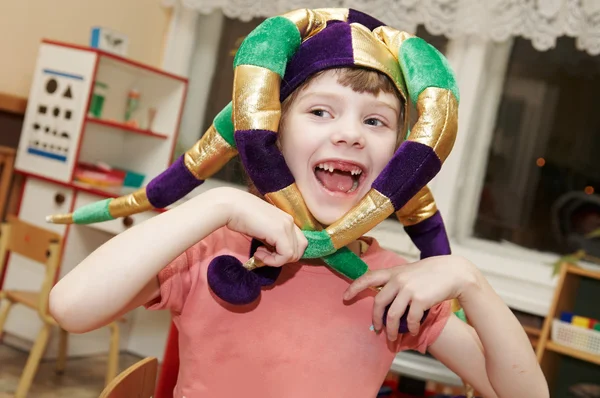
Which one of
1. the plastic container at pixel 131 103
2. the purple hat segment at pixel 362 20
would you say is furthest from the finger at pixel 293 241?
the plastic container at pixel 131 103

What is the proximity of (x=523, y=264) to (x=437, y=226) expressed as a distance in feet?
6.32

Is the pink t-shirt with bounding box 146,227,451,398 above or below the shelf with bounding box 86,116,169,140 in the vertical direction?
below

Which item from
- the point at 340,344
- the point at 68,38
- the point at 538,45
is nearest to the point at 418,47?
the point at 340,344

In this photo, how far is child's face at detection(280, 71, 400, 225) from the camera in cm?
86

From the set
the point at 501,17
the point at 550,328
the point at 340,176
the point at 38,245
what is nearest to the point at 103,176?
the point at 38,245

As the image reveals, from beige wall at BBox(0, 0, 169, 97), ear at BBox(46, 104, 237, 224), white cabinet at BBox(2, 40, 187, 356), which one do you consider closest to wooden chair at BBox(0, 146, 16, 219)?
white cabinet at BBox(2, 40, 187, 356)

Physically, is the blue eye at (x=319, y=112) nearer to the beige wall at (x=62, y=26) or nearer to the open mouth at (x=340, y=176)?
the open mouth at (x=340, y=176)

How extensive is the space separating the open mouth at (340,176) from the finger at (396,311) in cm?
16

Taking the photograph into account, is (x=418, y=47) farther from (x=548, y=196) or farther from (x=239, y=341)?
(x=548, y=196)

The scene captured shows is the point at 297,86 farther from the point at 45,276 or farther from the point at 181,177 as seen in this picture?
the point at 45,276

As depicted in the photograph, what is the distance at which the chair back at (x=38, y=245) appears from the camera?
7.61ft

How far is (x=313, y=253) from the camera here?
2.69 feet

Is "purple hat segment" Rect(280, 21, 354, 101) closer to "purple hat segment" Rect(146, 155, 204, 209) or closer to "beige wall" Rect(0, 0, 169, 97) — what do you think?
"purple hat segment" Rect(146, 155, 204, 209)

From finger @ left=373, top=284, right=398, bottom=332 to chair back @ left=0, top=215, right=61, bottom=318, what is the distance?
5.61 feet
